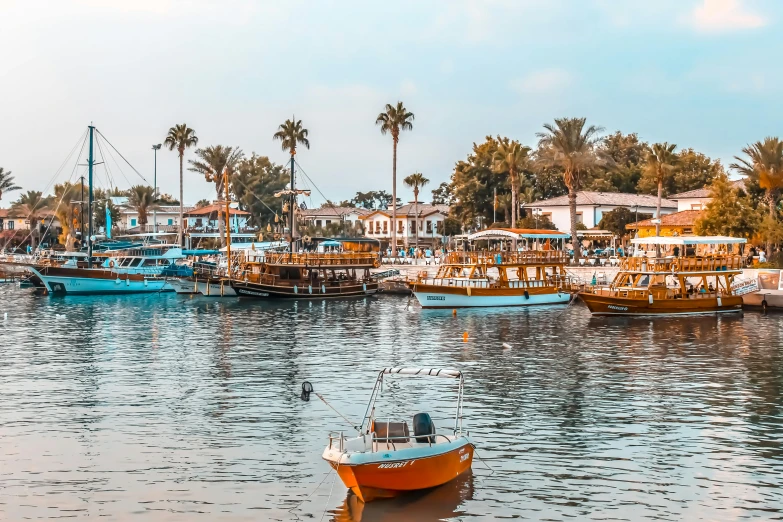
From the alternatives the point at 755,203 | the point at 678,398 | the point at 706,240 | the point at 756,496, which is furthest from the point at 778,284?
the point at 756,496

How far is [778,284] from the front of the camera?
64.6m

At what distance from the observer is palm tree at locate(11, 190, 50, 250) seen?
136 meters

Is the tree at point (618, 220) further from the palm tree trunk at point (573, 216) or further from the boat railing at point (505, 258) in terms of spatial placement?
the boat railing at point (505, 258)

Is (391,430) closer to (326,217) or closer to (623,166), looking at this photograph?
(623,166)

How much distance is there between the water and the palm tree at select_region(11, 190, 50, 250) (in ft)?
295

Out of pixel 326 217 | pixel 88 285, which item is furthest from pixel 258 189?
pixel 88 285

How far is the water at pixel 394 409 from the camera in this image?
2055 centimetres

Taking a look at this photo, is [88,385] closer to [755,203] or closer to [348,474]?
[348,474]

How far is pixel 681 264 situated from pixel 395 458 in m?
43.6

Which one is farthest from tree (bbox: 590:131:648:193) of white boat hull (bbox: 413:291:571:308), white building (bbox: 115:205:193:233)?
white building (bbox: 115:205:193:233)

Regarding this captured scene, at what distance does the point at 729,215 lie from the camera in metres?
78.8

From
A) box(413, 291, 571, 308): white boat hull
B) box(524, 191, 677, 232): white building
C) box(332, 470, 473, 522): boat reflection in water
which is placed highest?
box(524, 191, 677, 232): white building

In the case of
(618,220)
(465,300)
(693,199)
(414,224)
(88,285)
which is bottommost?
(465,300)

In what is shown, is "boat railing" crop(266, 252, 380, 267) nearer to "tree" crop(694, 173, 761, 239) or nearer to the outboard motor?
"tree" crop(694, 173, 761, 239)
